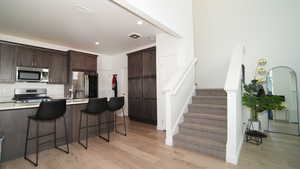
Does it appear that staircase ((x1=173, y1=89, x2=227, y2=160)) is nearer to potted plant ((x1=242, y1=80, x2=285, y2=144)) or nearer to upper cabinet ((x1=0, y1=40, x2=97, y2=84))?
potted plant ((x1=242, y1=80, x2=285, y2=144))

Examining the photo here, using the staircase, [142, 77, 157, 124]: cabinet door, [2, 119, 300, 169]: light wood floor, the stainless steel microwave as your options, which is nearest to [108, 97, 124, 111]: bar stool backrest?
[2, 119, 300, 169]: light wood floor

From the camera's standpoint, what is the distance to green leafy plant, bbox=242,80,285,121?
272 cm

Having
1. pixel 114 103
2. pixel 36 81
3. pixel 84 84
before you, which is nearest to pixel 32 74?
pixel 36 81

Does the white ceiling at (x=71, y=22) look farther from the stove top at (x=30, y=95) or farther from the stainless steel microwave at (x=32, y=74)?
the stove top at (x=30, y=95)

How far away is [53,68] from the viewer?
4.34m

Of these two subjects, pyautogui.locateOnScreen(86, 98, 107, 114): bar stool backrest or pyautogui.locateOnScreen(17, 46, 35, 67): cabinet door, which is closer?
pyautogui.locateOnScreen(86, 98, 107, 114): bar stool backrest

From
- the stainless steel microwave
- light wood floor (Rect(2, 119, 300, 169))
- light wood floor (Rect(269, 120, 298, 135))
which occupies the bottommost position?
light wood floor (Rect(2, 119, 300, 169))

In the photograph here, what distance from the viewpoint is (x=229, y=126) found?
212cm

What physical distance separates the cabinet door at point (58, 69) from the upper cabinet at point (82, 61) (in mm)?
291

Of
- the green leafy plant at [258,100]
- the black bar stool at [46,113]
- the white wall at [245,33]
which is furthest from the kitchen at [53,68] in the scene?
the green leafy plant at [258,100]

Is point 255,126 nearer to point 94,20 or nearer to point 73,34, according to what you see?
point 94,20

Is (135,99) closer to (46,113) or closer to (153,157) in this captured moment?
(153,157)

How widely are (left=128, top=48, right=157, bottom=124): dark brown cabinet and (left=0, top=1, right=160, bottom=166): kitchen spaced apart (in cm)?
55

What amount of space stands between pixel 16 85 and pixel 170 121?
15.2 ft
